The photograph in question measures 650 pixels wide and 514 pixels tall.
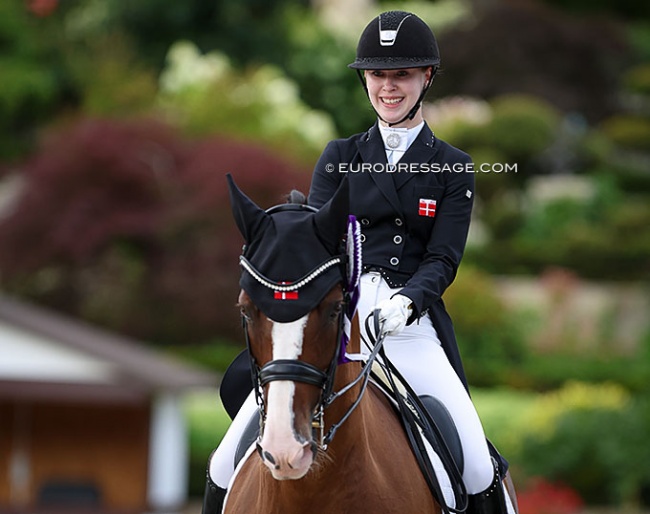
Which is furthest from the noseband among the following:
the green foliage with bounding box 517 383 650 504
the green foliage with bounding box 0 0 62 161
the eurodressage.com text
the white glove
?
the green foliage with bounding box 0 0 62 161

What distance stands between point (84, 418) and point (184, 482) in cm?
209

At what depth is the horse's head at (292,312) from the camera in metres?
3.71

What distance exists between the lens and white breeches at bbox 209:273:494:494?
4.73 meters

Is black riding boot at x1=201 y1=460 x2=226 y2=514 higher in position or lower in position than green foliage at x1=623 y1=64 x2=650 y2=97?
lower

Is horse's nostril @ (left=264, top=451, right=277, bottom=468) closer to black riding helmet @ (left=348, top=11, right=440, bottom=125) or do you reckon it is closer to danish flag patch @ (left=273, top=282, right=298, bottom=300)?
danish flag patch @ (left=273, top=282, right=298, bottom=300)

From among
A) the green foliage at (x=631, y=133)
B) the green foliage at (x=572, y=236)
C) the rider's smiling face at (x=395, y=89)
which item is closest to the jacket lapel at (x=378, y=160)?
the rider's smiling face at (x=395, y=89)

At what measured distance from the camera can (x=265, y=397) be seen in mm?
3783

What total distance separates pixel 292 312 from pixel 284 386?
0.22 metres

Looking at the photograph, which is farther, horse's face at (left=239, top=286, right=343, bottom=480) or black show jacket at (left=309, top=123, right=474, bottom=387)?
black show jacket at (left=309, top=123, right=474, bottom=387)

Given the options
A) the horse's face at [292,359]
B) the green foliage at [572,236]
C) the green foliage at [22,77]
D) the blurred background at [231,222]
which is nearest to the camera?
the horse's face at [292,359]

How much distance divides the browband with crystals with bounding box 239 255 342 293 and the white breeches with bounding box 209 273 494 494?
857 mm

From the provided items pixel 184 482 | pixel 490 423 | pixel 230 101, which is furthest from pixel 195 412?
pixel 230 101

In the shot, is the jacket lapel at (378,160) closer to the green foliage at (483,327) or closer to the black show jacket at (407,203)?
the black show jacket at (407,203)

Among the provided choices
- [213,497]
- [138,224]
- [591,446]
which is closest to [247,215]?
[213,497]
